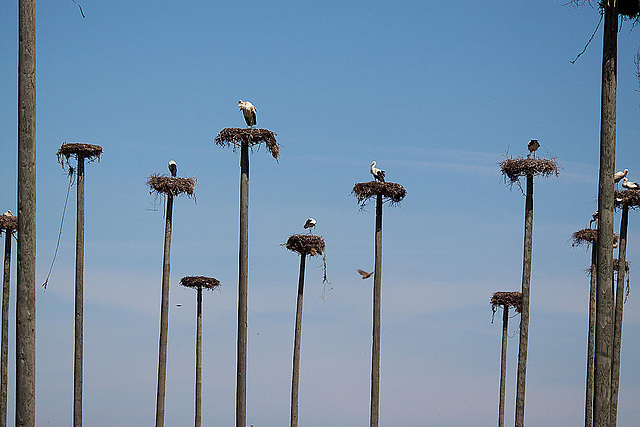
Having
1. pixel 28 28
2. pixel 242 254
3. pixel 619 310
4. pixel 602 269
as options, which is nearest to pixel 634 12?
pixel 602 269

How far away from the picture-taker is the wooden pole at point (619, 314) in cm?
2111

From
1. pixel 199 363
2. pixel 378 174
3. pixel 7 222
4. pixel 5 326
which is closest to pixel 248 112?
pixel 378 174

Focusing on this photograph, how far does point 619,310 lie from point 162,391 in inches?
502

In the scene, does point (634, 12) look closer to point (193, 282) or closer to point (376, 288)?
point (376, 288)

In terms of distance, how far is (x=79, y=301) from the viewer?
23.9 meters

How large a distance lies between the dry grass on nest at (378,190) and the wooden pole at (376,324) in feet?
0.82

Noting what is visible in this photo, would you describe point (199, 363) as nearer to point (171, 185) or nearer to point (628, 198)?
point (171, 185)

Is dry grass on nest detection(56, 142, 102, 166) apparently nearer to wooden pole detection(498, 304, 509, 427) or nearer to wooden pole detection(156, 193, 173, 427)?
wooden pole detection(156, 193, 173, 427)

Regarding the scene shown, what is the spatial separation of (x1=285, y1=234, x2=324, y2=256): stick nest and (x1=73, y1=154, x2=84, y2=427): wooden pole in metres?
5.95

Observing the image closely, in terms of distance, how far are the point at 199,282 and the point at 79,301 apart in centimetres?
644

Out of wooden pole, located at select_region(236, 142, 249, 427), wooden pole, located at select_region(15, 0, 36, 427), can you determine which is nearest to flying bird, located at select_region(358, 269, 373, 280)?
wooden pole, located at select_region(236, 142, 249, 427)

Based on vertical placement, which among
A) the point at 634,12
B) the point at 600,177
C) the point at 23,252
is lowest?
the point at 23,252

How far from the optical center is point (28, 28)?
31.8 feet

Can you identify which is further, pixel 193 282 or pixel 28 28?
pixel 193 282
